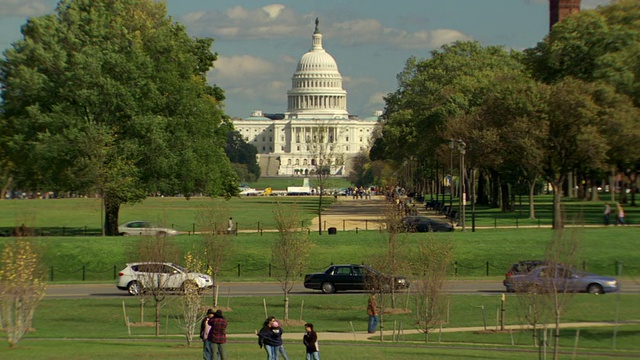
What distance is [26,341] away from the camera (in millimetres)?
31156

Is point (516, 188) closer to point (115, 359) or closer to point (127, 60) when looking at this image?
point (127, 60)

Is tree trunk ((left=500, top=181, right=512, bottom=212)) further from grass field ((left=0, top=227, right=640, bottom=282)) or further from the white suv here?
the white suv

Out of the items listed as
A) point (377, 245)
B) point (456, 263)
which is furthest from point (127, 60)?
point (456, 263)

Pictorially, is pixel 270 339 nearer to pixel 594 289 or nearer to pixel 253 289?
pixel 594 289

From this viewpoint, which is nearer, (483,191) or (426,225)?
(426,225)

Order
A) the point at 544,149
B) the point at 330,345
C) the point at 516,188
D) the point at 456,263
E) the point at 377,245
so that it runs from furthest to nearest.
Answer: the point at 516,188 < the point at 544,149 < the point at 377,245 < the point at 456,263 < the point at 330,345

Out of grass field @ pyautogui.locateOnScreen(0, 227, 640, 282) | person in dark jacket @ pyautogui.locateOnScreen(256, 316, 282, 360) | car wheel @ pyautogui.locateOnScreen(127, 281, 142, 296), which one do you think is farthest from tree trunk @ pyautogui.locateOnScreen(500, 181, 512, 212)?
person in dark jacket @ pyautogui.locateOnScreen(256, 316, 282, 360)

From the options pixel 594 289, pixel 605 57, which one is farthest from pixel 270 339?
pixel 605 57

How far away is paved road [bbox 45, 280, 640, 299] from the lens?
4222cm

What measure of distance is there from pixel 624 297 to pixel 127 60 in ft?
114

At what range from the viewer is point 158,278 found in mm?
35719

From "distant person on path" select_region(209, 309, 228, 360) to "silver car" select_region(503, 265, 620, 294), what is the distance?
7.30 meters

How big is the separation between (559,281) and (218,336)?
794cm

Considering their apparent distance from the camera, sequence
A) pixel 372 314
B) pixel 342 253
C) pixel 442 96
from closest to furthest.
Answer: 1. pixel 372 314
2. pixel 342 253
3. pixel 442 96
